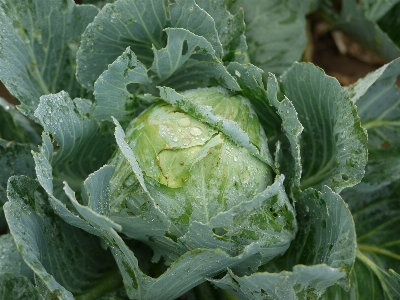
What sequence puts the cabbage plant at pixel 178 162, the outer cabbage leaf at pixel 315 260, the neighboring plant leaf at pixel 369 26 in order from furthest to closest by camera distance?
the neighboring plant leaf at pixel 369 26 < the cabbage plant at pixel 178 162 < the outer cabbage leaf at pixel 315 260

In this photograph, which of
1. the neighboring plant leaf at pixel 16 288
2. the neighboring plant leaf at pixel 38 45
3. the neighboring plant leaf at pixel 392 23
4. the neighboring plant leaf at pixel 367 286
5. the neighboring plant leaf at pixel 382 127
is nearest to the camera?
the neighboring plant leaf at pixel 16 288

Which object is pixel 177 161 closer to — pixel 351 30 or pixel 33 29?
pixel 33 29

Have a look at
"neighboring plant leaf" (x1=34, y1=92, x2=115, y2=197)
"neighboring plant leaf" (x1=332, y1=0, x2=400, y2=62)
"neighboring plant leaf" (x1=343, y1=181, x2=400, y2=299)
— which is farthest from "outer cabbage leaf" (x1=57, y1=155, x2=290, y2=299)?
"neighboring plant leaf" (x1=332, y1=0, x2=400, y2=62)

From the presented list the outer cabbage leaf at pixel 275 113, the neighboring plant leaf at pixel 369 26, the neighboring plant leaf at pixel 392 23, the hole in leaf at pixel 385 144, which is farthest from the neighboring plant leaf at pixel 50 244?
the neighboring plant leaf at pixel 392 23

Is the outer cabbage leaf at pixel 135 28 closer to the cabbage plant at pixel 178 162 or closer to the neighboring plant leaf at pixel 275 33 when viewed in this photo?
the cabbage plant at pixel 178 162

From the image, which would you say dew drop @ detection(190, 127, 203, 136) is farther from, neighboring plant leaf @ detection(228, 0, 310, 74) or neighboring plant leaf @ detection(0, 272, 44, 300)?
→ neighboring plant leaf @ detection(228, 0, 310, 74)

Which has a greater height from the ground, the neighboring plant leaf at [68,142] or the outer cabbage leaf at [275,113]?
the outer cabbage leaf at [275,113]

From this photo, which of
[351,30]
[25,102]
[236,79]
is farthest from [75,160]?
[351,30]
